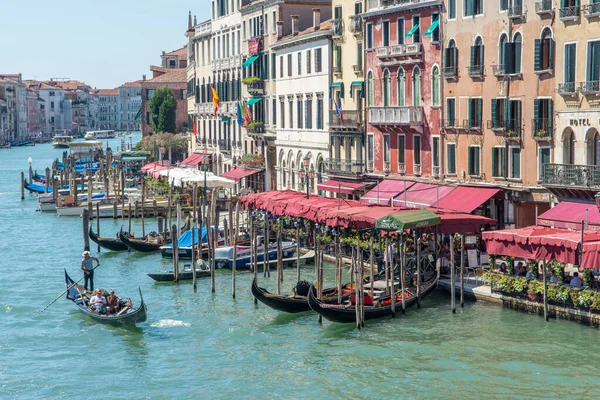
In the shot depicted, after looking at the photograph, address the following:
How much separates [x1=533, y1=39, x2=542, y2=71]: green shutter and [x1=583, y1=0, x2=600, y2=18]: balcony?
2017 millimetres

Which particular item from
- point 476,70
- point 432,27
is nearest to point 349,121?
point 432,27

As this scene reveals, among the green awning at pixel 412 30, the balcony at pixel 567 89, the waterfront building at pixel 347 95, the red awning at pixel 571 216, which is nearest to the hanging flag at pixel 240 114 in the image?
the waterfront building at pixel 347 95

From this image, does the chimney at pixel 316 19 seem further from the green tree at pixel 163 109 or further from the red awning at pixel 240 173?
the green tree at pixel 163 109

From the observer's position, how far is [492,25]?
3075 cm

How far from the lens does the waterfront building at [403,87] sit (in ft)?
112

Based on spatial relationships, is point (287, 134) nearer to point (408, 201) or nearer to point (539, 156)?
point (408, 201)

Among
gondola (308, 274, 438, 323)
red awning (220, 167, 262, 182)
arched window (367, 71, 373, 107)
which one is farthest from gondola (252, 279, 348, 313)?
red awning (220, 167, 262, 182)

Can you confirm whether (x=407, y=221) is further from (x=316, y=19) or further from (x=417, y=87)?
(x=316, y=19)

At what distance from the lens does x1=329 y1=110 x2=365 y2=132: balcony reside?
38.6m

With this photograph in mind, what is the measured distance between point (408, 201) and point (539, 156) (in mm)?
4995

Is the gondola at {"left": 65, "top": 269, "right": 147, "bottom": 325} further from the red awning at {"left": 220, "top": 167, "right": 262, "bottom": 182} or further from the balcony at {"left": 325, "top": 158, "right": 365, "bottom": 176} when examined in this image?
the red awning at {"left": 220, "top": 167, "right": 262, "bottom": 182}

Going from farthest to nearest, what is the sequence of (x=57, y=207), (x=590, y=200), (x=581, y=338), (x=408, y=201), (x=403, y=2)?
(x=57, y=207), (x=403, y=2), (x=408, y=201), (x=590, y=200), (x=581, y=338)

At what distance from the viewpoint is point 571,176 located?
1088 inches

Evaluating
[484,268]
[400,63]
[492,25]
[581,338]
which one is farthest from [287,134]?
Answer: [581,338]
